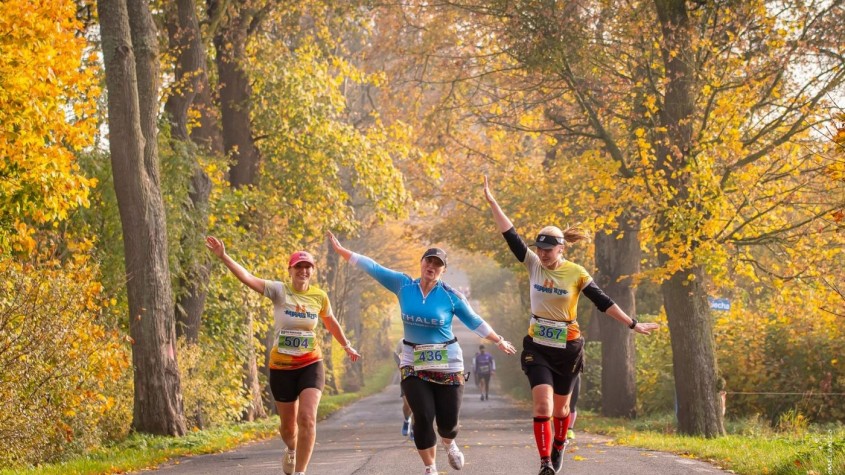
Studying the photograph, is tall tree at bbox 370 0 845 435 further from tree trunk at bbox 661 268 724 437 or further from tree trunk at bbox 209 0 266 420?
tree trunk at bbox 209 0 266 420

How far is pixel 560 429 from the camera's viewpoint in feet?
34.7

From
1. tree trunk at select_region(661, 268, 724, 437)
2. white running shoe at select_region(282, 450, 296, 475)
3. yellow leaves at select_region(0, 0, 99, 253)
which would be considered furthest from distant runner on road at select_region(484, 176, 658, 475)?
tree trunk at select_region(661, 268, 724, 437)

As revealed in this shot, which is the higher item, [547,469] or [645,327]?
[645,327]

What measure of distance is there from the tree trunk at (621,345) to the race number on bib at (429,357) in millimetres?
17035

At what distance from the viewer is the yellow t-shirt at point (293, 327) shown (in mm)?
9797

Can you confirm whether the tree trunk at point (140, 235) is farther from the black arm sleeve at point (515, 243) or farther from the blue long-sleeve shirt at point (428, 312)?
the black arm sleeve at point (515, 243)

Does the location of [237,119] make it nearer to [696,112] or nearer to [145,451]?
[696,112]

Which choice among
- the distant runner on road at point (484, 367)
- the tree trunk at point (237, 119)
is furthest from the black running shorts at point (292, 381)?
the distant runner on road at point (484, 367)

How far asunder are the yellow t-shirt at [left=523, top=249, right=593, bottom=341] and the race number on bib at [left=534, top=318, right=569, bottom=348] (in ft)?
0.15

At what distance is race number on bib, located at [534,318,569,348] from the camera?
1009 cm

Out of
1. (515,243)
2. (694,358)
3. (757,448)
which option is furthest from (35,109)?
(694,358)

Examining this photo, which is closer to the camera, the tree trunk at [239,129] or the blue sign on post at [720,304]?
the blue sign on post at [720,304]

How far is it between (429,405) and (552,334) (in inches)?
57.0

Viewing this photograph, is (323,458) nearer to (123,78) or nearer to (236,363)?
(123,78)
